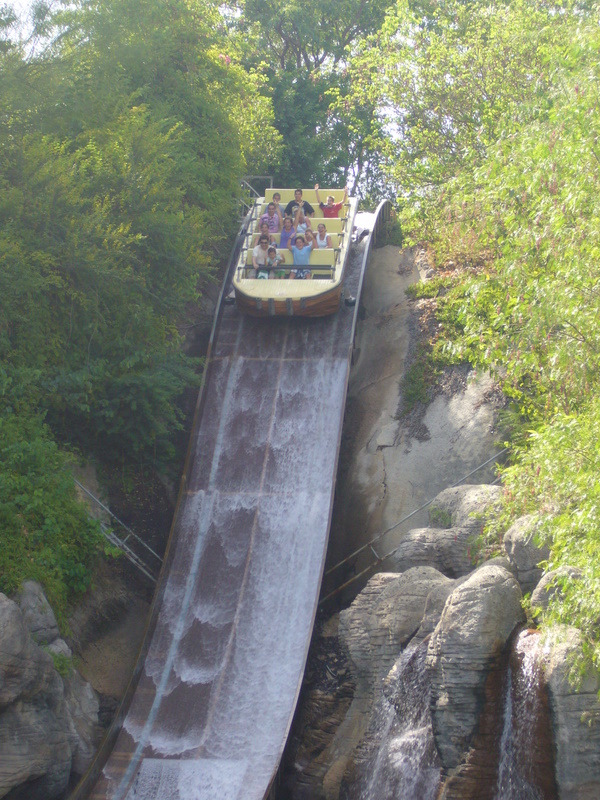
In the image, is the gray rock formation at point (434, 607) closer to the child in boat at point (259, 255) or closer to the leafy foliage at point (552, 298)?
the leafy foliage at point (552, 298)

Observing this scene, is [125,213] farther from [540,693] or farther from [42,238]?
[540,693]

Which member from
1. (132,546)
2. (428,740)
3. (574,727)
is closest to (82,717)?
(132,546)

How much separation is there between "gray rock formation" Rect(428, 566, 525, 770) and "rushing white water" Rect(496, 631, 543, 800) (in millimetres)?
259

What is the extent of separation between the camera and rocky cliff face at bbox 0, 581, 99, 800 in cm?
942

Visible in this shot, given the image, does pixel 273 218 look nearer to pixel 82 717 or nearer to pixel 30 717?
pixel 82 717

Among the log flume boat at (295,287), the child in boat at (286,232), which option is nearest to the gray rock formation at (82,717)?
the log flume boat at (295,287)

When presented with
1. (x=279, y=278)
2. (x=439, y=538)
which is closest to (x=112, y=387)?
(x=279, y=278)

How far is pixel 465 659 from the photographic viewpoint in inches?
368

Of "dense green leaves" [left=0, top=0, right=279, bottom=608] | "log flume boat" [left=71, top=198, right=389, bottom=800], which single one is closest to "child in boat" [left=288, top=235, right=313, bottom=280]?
"log flume boat" [left=71, top=198, right=389, bottom=800]

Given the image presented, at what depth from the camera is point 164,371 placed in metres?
14.6

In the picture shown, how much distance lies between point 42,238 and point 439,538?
6762 mm

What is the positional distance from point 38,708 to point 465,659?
4433mm

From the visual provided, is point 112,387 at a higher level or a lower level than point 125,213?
lower

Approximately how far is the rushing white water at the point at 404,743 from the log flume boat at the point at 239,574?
108cm
